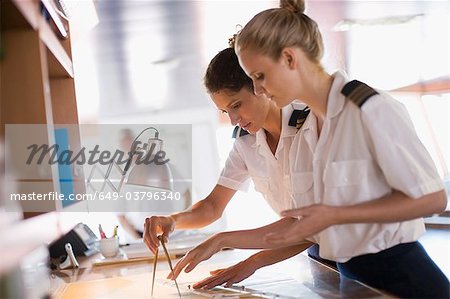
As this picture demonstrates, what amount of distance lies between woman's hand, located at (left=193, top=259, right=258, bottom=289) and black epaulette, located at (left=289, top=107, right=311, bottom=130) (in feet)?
1.51

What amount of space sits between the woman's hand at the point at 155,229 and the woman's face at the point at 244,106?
0.44 metres

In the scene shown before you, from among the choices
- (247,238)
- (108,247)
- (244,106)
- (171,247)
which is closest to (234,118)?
(244,106)

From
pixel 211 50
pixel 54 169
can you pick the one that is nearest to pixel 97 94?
pixel 211 50

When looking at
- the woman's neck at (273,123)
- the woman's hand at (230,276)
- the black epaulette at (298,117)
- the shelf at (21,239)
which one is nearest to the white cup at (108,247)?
the woman's hand at (230,276)

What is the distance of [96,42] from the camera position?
434 cm

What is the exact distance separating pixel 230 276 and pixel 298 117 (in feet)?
1.78

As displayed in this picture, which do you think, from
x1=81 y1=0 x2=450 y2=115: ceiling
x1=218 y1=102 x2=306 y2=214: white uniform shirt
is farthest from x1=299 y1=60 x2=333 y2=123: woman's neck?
x1=81 y1=0 x2=450 y2=115: ceiling

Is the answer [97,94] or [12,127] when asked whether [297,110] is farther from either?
[97,94]

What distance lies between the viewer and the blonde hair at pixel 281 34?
1.42 m

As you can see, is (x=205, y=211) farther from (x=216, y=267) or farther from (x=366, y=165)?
(x=366, y=165)

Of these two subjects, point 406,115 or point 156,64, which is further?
point 156,64

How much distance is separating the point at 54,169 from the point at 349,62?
523 centimetres

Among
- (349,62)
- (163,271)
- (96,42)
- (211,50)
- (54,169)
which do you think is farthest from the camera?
(349,62)

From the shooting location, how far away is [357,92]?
1413 mm
